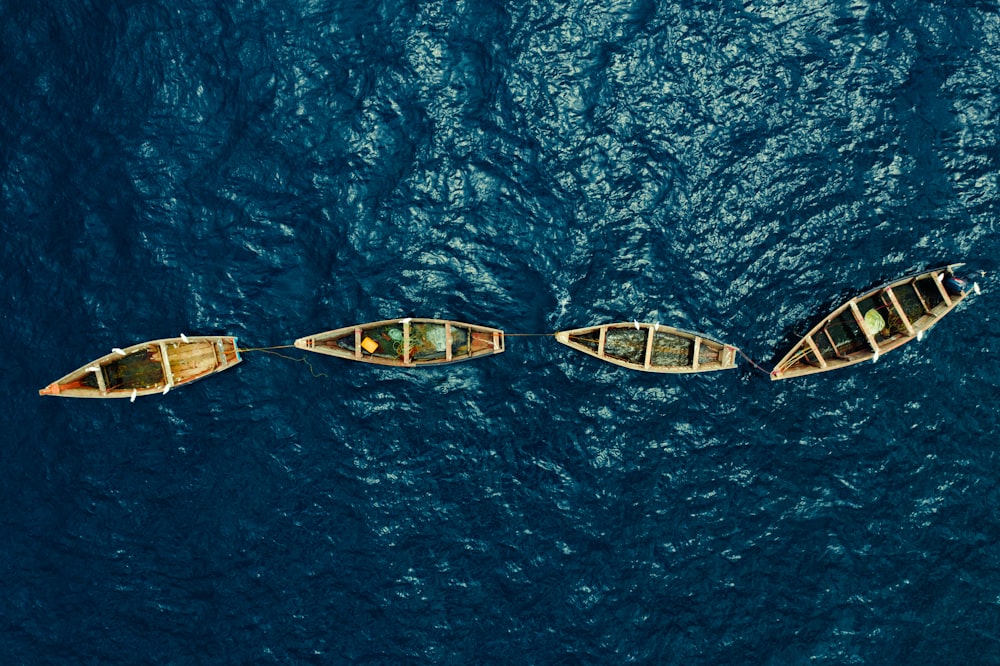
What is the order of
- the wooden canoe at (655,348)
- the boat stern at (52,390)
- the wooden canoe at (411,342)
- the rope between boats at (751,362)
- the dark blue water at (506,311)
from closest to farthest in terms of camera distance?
1. the boat stern at (52,390)
2. the wooden canoe at (411,342)
3. the wooden canoe at (655,348)
4. the dark blue water at (506,311)
5. the rope between boats at (751,362)

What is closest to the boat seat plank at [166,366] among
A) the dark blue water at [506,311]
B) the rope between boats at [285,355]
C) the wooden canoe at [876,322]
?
the dark blue water at [506,311]

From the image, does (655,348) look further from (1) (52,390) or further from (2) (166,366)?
(1) (52,390)

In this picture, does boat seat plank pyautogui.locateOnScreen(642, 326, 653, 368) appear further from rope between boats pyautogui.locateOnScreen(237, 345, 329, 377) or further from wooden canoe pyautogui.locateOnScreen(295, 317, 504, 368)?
rope between boats pyautogui.locateOnScreen(237, 345, 329, 377)

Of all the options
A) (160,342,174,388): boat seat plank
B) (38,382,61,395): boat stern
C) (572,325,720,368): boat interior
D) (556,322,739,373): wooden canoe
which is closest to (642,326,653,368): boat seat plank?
(556,322,739,373): wooden canoe

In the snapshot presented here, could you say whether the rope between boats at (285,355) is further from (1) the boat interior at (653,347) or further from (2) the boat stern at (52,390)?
(1) the boat interior at (653,347)

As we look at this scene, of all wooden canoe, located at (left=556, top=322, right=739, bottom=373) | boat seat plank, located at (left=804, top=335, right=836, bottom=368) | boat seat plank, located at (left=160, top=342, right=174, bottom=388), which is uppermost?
boat seat plank, located at (left=160, top=342, right=174, bottom=388)

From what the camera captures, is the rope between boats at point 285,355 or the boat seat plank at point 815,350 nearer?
the boat seat plank at point 815,350

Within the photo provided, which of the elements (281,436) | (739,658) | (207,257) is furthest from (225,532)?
(739,658)
